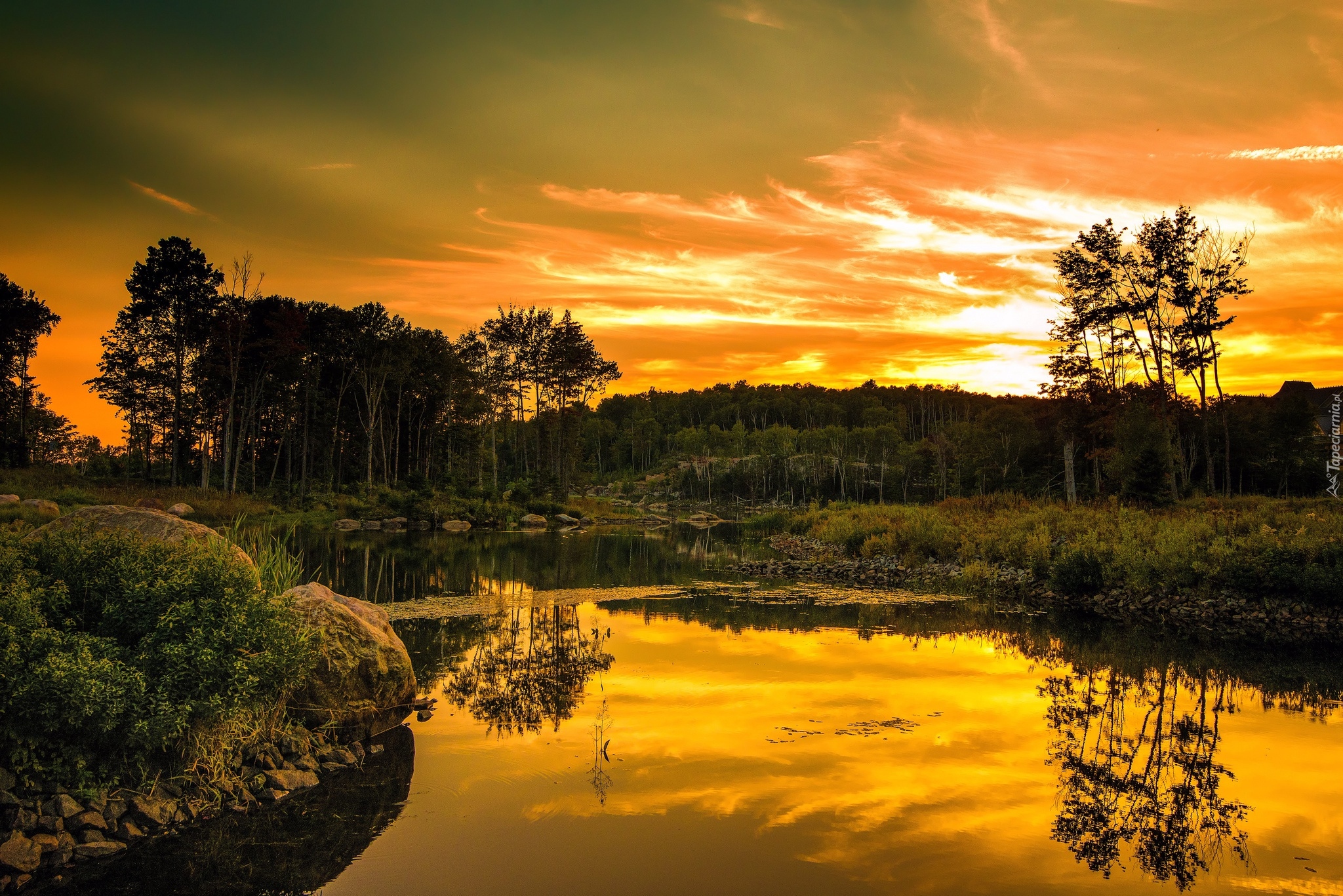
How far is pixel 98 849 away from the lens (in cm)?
621

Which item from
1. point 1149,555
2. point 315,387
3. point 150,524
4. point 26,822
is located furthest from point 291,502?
point 26,822

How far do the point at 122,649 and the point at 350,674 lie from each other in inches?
110

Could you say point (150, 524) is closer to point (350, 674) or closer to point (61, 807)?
point (350, 674)

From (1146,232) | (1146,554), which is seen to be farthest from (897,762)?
(1146,232)

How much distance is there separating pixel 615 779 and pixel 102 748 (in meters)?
4.65

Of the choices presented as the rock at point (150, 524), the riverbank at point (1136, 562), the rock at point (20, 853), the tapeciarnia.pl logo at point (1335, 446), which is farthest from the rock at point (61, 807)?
the tapeciarnia.pl logo at point (1335, 446)

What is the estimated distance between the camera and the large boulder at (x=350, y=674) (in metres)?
9.27

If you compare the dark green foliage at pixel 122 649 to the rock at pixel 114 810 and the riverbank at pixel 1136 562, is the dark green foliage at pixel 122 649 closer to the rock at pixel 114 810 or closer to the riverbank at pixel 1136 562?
the rock at pixel 114 810

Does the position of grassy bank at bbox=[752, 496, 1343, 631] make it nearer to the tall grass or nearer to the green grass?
the green grass

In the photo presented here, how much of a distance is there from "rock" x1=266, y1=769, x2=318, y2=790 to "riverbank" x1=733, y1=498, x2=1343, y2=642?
16.6 metres

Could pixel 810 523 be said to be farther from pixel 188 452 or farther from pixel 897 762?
pixel 188 452

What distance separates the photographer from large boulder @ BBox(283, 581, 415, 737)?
9266 mm

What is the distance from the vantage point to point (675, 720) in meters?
10.2

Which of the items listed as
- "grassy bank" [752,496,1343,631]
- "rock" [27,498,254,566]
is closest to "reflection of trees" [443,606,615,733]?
"rock" [27,498,254,566]
